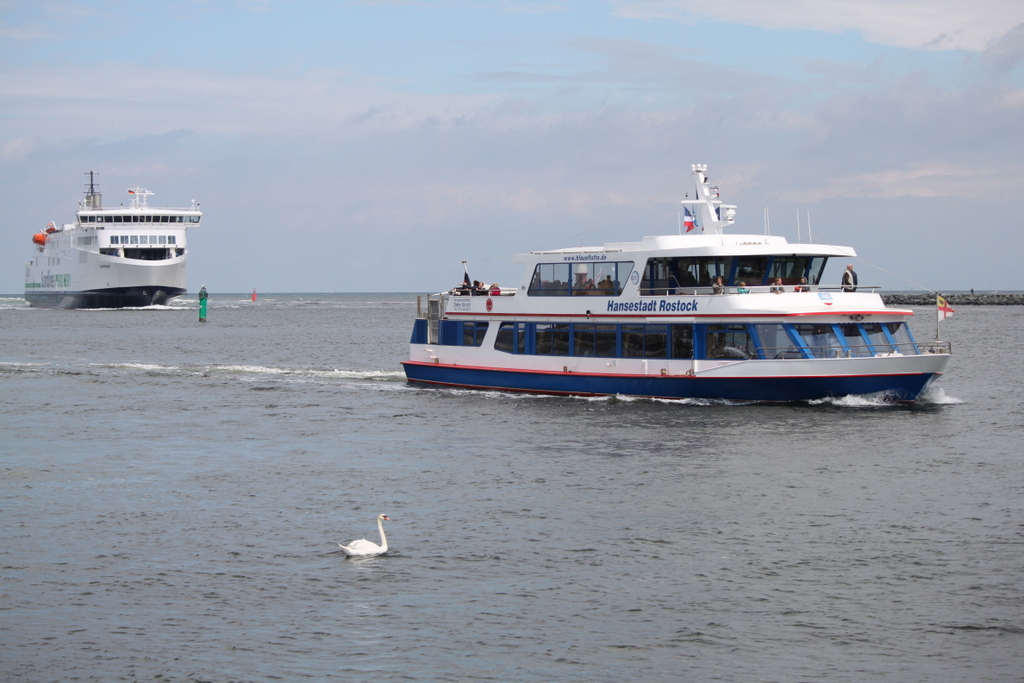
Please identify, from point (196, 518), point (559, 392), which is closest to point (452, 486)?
point (196, 518)

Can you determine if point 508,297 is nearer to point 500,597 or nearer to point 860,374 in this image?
point 860,374

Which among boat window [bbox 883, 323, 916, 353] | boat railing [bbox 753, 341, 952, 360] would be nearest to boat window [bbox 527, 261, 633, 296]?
boat railing [bbox 753, 341, 952, 360]

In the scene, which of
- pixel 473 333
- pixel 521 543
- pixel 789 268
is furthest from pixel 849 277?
pixel 521 543

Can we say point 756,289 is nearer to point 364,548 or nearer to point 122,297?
point 364,548

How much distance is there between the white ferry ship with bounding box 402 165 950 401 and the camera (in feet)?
104

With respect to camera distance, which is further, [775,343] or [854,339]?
[775,343]

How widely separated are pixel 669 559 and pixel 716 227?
20783 millimetres

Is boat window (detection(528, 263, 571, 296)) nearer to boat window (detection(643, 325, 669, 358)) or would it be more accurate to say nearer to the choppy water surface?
boat window (detection(643, 325, 669, 358))

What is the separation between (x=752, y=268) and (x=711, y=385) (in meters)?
3.84

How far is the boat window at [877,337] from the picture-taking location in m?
32.0

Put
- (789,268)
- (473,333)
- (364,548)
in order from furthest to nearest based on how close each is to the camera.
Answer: (473,333)
(789,268)
(364,548)

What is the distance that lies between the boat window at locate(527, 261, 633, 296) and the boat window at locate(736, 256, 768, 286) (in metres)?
3.61

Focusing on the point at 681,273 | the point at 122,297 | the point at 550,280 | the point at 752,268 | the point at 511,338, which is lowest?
the point at 511,338

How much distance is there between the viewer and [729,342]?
32.9 m
